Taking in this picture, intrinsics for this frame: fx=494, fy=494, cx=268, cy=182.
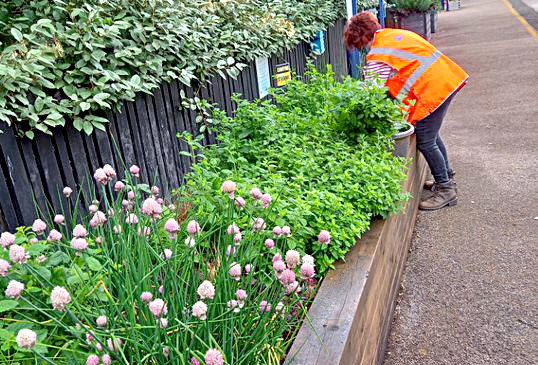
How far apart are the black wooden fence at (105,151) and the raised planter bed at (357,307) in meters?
0.93

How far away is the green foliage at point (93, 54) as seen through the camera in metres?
2.44

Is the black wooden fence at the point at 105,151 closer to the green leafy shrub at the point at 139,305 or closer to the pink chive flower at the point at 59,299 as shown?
the green leafy shrub at the point at 139,305

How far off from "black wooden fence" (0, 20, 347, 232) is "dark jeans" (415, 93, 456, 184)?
5.60 feet

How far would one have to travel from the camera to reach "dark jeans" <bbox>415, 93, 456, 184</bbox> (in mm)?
4453

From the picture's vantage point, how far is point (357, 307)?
2.14m

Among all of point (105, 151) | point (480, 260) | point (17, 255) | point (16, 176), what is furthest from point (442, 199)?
point (17, 255)

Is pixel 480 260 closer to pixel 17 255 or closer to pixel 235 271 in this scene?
pixel 235 271

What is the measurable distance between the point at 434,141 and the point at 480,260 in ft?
4.33

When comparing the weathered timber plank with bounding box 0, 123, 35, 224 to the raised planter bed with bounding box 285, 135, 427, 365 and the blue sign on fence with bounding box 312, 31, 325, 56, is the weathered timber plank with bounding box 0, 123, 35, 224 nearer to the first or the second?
the raised planter bed with bounding box 285, 135, 427, 365

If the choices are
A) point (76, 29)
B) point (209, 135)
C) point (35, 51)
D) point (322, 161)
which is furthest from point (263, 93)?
point (35, 51)

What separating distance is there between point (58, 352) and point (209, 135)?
252 centimetres

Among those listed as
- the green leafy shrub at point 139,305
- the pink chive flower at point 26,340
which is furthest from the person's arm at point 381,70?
the pink chive flower at point 26,340

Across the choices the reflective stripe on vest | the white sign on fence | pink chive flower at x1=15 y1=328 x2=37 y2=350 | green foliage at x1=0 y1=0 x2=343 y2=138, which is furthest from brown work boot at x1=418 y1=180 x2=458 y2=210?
pink chive flower at x1=15 y1=328 x2=37 y2=350

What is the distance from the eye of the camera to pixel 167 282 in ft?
5.30
